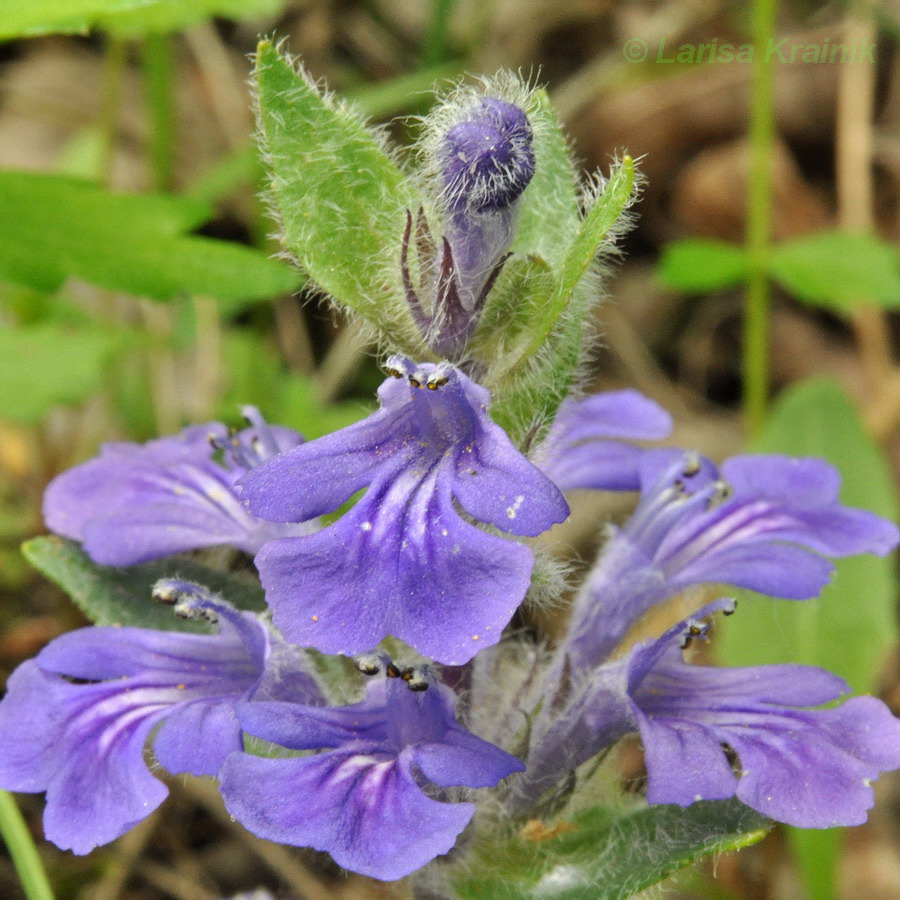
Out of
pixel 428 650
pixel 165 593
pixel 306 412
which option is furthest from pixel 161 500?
pixel 306 412

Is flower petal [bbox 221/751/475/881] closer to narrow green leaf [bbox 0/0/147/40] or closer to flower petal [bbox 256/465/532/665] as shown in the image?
flower petal [bbox 256/465/532/665]

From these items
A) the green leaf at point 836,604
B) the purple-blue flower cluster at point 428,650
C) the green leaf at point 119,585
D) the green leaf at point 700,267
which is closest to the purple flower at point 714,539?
the purple-blue flower cluster at point 428,650

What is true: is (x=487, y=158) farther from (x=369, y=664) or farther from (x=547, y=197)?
(x=369, y=664)

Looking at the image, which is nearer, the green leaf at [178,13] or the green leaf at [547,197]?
the green leaf at [547,197]

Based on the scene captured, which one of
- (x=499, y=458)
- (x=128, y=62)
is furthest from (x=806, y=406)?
(x=128, y=62)

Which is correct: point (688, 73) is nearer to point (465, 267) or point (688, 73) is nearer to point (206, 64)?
point (206, 64)

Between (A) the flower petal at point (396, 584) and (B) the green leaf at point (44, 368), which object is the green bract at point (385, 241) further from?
(B) the green leaf at point (44, 368)

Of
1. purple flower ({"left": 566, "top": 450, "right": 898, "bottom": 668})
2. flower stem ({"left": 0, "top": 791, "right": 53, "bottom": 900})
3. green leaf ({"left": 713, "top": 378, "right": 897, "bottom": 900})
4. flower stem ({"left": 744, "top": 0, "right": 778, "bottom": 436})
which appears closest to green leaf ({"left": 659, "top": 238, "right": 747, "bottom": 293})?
flower stem ({"left": 744, "top": 0, "right": 778, "bottom": 436})
